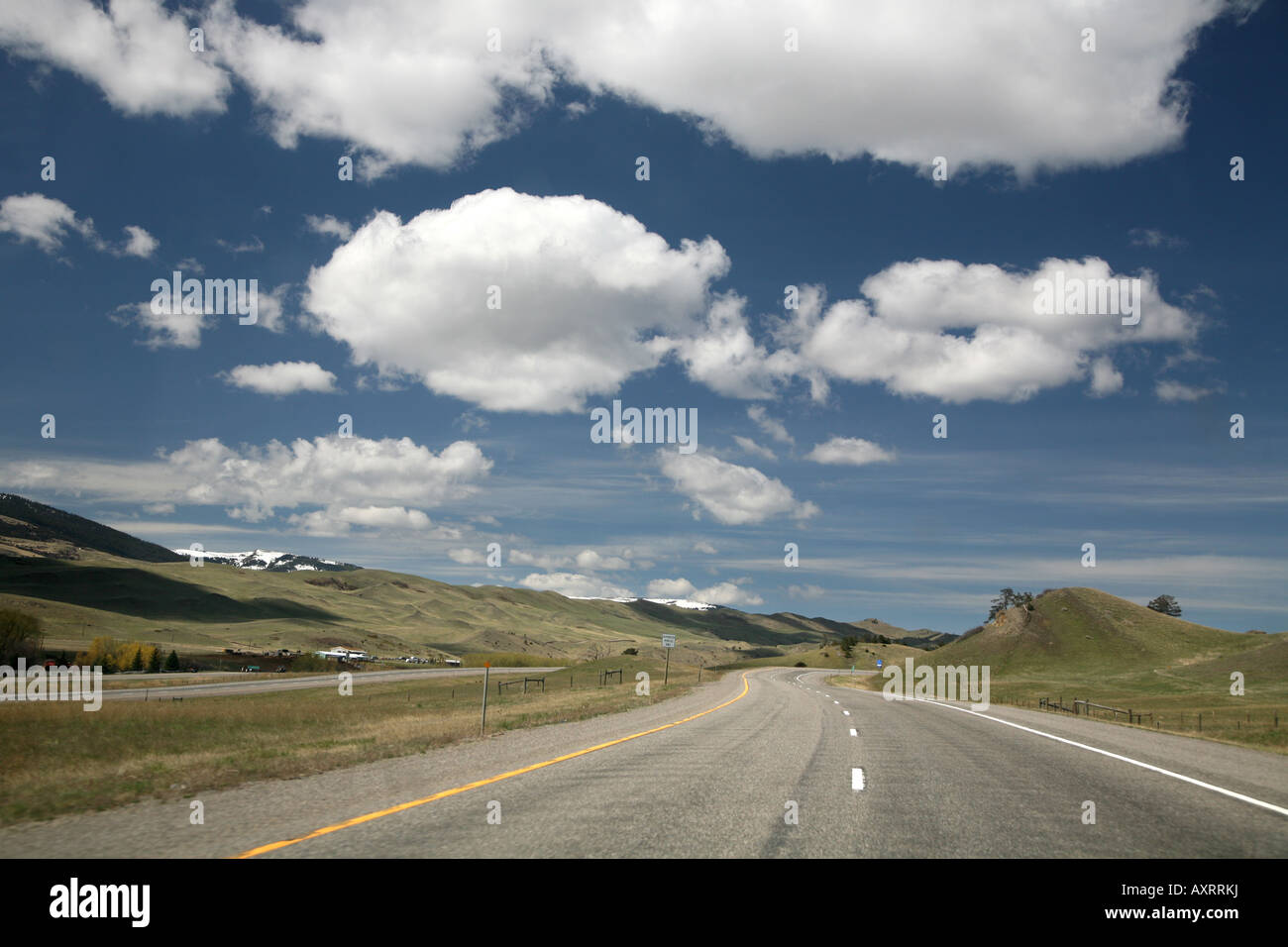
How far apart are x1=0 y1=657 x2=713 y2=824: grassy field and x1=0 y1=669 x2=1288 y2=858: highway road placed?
1149mm

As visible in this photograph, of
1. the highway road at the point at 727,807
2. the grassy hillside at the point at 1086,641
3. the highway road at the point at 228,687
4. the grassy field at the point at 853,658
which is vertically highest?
the highway road at the point at 727,807

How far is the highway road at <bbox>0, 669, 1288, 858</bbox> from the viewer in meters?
8.24

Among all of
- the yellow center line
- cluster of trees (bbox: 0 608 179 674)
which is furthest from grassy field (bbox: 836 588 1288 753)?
cluster of trees (bbox: 0 608 179 674)

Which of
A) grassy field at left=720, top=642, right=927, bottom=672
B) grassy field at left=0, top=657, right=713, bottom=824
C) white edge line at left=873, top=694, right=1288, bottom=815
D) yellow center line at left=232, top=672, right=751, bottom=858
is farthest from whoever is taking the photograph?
grassy field at left=720, top=642, right=927, bottom=672

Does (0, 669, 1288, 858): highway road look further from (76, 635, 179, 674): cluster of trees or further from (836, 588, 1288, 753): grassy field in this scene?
(76, 635, 179, 674): cluster of trees

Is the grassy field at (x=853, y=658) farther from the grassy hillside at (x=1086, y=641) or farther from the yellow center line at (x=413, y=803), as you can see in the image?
the yellow center line at (x=413, y=803)

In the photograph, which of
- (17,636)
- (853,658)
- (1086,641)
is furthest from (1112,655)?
(17,636)

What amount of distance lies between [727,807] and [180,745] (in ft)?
62.0

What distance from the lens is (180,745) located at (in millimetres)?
22547

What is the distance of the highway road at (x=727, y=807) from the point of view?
8242 mm

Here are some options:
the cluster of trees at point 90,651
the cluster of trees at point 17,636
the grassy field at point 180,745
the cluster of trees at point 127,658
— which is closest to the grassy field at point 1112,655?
the grassy field at point 180,745

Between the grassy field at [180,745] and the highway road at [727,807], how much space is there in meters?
1.15
